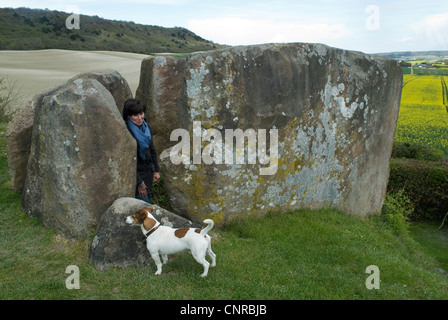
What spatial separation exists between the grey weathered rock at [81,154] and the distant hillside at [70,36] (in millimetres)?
51247

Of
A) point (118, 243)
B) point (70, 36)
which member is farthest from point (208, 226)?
point (70, 36)

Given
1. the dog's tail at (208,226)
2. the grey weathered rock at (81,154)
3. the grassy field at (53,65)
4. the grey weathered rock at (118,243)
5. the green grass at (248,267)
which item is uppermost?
the grassy field at (53,65)

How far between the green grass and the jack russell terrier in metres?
0.36

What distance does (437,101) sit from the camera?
29.3 metres

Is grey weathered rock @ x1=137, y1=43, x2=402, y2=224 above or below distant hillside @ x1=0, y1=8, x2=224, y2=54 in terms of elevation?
below

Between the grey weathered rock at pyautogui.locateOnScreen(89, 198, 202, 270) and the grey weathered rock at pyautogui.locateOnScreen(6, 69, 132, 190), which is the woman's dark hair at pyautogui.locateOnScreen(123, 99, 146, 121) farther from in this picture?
the grey weathered rock at pyautogui.locateOnScreen(6, 69, 132, 190)

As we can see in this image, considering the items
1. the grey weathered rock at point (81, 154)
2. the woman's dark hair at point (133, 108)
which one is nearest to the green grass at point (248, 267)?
the grey weathered rock at point (81, 154)

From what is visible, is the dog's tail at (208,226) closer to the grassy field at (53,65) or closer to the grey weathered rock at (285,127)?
the grey weathered rock at (285,127)

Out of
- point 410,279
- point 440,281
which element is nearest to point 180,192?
point 410,279

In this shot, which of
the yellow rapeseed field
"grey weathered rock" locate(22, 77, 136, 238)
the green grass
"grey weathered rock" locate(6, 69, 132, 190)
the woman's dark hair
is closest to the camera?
the green grass

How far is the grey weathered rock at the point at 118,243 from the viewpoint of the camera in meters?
6.46

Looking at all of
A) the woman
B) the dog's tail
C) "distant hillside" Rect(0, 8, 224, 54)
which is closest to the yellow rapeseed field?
the woman

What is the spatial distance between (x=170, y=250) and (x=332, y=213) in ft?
15.5

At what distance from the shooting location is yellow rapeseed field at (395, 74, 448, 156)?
18.9m
